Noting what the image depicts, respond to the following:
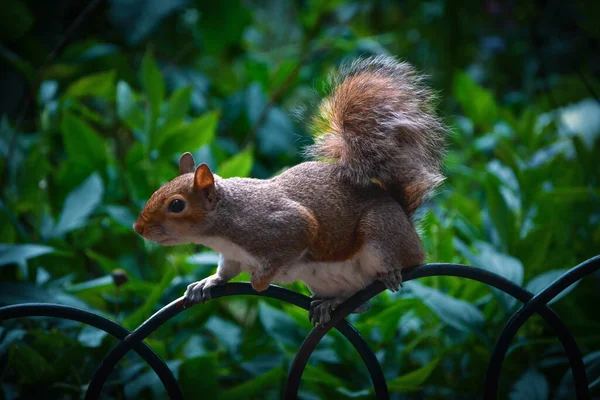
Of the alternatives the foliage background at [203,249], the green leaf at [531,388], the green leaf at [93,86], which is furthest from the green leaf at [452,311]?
the green leaf at [93,86]

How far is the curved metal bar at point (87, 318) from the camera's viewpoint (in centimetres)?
73

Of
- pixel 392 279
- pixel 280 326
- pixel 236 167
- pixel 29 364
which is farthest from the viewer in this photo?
pixel 236 167

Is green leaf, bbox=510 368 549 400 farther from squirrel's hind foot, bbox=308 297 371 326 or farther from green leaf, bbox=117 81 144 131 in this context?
green leaf, bbox=117 81 144 131

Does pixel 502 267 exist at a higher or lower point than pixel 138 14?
lower

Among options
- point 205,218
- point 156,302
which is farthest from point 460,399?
point 205,218

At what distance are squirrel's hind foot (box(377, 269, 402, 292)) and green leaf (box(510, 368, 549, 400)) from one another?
0.48 meters

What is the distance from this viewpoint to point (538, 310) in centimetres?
86

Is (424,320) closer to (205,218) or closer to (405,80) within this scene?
(405,80)

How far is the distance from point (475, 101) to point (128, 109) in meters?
1.26

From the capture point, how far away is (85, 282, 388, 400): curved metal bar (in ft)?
2.57

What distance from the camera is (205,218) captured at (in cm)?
83

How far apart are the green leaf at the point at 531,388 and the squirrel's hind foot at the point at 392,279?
475mm

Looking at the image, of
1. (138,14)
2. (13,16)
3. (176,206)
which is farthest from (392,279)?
(138,14)

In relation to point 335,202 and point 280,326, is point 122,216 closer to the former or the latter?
point 280,326
